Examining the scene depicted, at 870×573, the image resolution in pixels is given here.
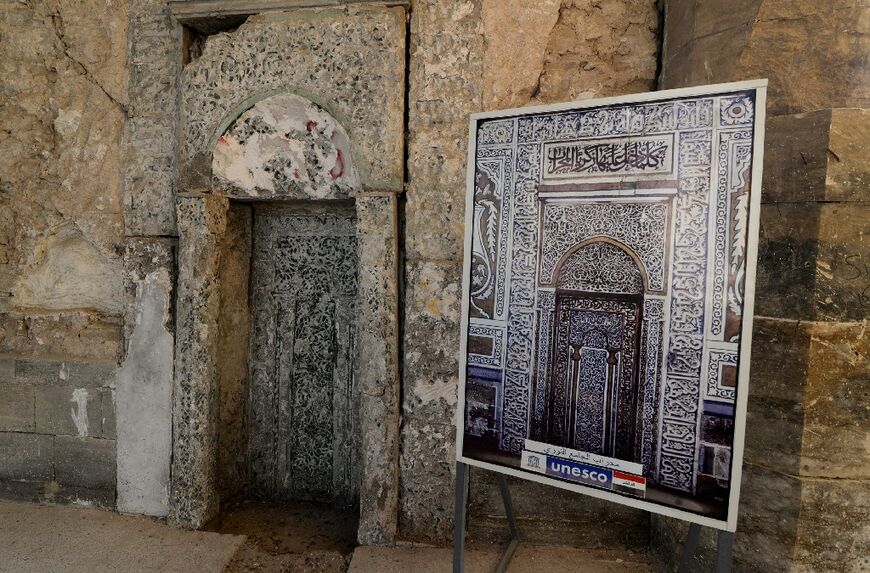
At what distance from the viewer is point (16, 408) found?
2.89 metres

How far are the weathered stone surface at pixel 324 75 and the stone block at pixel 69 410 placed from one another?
142 centimetres

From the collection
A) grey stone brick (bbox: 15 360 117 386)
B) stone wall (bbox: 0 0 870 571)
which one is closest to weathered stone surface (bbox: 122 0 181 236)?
stone wall (bbox: 0 0 870 571)

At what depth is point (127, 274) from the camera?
2.74 metres

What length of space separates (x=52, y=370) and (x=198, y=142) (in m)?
1.57

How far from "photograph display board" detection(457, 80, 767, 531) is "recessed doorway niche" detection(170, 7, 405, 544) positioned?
0.73 metres

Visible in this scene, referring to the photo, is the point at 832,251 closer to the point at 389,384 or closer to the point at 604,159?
the point at 604,159

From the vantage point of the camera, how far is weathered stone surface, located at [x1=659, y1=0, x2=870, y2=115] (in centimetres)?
187

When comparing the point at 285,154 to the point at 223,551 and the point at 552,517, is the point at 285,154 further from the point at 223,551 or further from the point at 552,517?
the point at 552,517

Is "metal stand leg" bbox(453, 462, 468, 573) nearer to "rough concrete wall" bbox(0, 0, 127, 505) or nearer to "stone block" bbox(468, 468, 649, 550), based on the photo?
"stone block" bbox(468, 468, 649, 550)

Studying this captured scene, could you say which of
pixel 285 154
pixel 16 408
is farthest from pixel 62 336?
pixel 285 154

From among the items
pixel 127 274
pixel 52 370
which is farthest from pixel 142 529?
pixel 127 274

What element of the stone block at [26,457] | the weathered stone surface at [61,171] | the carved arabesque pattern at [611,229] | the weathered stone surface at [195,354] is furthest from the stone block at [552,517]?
the stone block at [26,457]

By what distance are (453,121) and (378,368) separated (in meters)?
1.25

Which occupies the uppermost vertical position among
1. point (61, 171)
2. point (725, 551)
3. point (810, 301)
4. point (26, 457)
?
point (61, 171)
